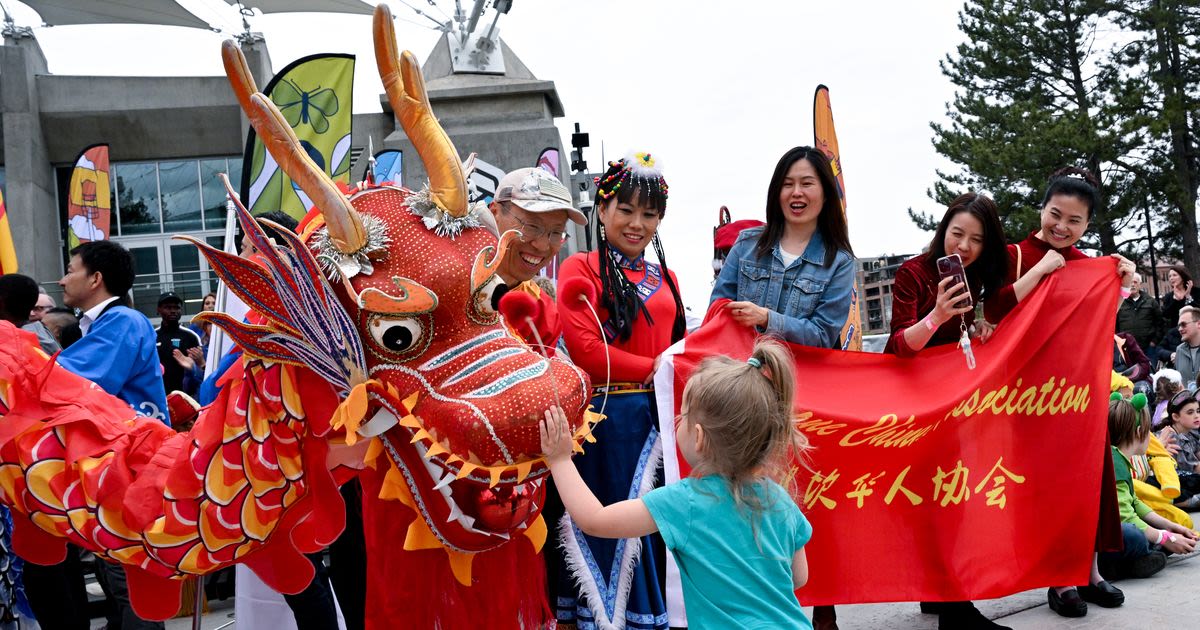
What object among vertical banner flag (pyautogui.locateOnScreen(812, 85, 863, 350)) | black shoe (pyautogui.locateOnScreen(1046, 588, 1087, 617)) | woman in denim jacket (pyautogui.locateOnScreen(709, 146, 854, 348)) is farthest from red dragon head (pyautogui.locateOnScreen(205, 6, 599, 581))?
vertical banner flag (pyautogui.locateOnScreen(812, 85, 863, 350))

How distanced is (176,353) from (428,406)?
5.16 m

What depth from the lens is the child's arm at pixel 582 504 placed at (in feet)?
7.66

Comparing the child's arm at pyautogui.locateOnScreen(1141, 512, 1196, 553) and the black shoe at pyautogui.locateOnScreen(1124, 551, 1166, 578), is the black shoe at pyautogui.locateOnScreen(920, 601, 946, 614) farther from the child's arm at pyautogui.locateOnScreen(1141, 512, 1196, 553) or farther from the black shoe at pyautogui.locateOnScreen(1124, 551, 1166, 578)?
the child's arm at pyautogui.locateOnScreen(1141, 512, 1196, 553)

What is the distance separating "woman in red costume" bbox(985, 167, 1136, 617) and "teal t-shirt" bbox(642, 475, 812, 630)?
2.25 metres

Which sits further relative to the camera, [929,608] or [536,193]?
[929,608]

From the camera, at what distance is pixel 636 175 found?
12.2 ft

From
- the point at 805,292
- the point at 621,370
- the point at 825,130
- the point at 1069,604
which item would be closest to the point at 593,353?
the point at 621,370

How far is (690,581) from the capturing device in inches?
97.5

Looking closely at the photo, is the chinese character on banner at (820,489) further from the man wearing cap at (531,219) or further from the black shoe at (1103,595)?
the black shoe at (1103,595)

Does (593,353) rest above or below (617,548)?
above

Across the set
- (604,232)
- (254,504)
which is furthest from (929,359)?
(254,504)

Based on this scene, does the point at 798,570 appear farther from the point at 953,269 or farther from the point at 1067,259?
the point at 1067,259

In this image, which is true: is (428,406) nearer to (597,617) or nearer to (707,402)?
(707,402)

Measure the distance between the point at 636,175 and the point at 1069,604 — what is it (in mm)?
2578
